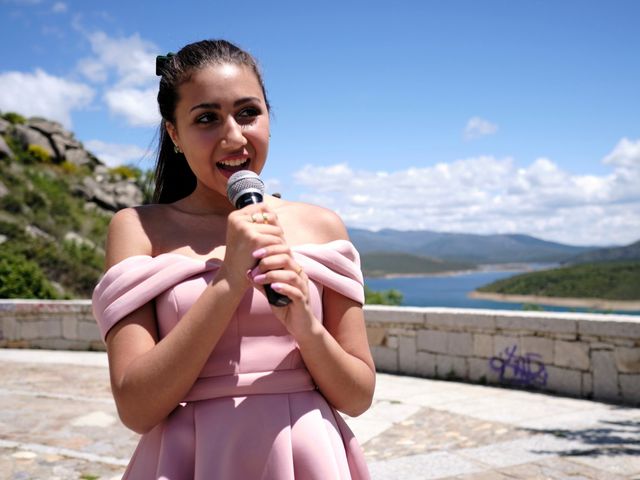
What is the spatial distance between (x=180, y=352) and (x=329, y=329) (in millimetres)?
427

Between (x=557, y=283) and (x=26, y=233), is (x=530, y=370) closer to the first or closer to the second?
(x=26, y=233)

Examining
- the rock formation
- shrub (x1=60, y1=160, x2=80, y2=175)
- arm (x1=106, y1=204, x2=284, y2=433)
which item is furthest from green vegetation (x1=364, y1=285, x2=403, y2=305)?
shrub (x1=60, y1=160, x2=80, y2=175)

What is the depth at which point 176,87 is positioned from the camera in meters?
1.70

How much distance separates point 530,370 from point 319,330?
6.98 meters

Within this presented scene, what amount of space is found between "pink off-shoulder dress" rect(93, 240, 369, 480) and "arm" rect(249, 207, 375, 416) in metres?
0.07

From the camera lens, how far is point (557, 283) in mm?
59844

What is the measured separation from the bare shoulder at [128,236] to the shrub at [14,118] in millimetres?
39023

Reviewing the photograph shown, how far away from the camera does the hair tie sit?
5.79 ft

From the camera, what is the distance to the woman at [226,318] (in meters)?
1.38

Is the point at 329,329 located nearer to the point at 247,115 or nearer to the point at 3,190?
the point at 247,115

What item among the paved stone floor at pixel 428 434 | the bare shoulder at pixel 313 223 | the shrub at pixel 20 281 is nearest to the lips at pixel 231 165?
the bare shoulder at pixel 313 223

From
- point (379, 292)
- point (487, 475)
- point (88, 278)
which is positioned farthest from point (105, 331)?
point (88, 278)

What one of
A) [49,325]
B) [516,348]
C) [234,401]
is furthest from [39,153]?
[234,401]

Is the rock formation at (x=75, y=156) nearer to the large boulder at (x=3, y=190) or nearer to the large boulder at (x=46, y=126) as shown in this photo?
the large boulder at (x=46, y=126)
